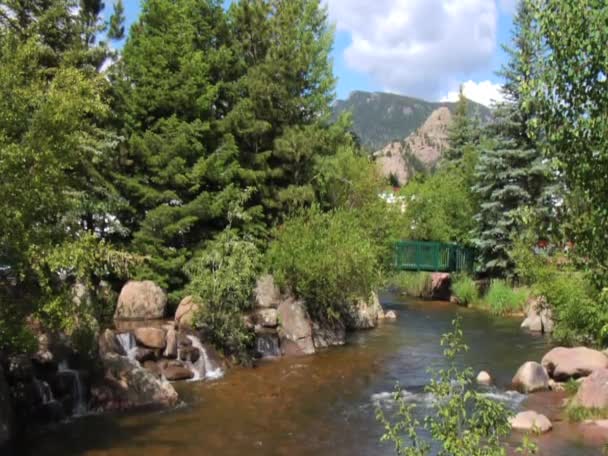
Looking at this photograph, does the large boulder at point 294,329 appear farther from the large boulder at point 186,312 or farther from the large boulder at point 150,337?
the large boulder at point 150,337

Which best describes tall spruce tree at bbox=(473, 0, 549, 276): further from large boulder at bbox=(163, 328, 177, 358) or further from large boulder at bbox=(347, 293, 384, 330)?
large boulder at bbox=(163, 328, 177, 358)

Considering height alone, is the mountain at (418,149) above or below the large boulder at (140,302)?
above

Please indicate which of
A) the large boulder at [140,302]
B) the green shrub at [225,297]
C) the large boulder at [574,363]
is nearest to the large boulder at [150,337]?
the green shrub at [225,297]

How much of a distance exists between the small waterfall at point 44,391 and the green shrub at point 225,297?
17.7 ft

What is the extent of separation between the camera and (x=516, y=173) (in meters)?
29.4

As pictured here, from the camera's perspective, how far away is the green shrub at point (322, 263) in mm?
20875

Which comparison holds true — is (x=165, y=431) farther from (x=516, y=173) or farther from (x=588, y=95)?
(x=516, y=173)

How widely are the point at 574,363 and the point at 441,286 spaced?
18.3 m

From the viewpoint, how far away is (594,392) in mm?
13414

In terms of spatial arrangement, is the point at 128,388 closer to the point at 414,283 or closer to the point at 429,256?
the point at 414,283

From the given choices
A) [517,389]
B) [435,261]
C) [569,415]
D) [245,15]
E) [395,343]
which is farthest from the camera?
[435,261]

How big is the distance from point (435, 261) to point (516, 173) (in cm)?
800

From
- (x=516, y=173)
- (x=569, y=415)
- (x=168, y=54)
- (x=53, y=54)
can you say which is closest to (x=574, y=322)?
(x=569, y=415)

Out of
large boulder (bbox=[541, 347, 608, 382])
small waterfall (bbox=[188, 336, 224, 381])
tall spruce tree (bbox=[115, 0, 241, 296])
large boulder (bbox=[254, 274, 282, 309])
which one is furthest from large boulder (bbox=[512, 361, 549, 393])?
tall spruce tree (bbox=[115, 0, 241, 296])
